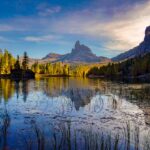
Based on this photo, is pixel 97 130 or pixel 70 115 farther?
pixel 70 115

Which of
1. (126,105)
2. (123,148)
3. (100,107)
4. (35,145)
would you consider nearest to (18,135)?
(35,145)

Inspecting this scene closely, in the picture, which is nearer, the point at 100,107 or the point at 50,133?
the point at 50,133

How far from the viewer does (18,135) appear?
26.0m

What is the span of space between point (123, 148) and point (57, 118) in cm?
1320

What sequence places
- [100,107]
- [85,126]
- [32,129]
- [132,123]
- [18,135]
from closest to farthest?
[18,135]
[32,129]
[85,126]
[132,123]
[100,107]

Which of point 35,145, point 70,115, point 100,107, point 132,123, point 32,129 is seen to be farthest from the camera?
point 100,107

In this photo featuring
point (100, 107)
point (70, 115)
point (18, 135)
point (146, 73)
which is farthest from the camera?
point (146, 73)

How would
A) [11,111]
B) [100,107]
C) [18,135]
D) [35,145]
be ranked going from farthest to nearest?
1. [100,107]
2. [11,111]
3. [18,135]
4. [35,145]

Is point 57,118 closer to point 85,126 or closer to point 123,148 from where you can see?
point 85,126

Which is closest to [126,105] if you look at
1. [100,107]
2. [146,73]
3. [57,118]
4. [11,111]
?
[100,107]

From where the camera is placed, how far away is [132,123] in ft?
106

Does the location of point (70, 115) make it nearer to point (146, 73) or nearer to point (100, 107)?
point (100, 107)

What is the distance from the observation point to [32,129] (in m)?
28.2

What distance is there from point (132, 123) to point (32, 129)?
1196cm
